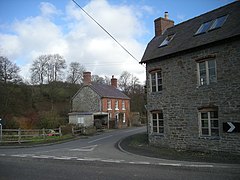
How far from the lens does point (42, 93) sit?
46375 mm

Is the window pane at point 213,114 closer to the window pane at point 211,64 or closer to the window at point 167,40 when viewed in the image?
the window pane at point 211,64

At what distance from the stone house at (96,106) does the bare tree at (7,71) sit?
10588 millimetres

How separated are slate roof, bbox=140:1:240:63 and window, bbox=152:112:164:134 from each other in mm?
4267

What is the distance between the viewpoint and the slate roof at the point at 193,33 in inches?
506

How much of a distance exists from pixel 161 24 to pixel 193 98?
8.67 m

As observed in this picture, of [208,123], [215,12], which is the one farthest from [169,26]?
[208,123]

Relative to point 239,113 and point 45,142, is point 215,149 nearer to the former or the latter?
point 239,113

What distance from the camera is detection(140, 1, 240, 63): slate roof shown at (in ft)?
42.1

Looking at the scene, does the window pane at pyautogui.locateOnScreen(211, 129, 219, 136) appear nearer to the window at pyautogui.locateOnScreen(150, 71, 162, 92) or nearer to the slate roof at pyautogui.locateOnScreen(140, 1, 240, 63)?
the window at pyautogui.locateOnScreen(150, 71, 162, 92)

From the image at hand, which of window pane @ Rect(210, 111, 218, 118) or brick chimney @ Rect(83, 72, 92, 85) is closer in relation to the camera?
window pane @ Rect(210, 111, 218, 118)

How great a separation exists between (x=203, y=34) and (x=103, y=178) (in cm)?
1133

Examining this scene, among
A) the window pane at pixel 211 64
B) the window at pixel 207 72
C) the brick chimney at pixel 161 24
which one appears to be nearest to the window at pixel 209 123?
the window at pixel 207 72

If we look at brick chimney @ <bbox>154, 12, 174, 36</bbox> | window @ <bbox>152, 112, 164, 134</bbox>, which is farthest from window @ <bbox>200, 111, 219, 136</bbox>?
brick chimney @ <bbox>154, 12, 174, 36</bbox>

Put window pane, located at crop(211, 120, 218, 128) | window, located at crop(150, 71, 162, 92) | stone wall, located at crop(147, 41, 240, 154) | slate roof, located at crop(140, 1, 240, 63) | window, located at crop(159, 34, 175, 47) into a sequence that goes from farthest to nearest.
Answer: window, located at crop(159, 34, 175, 47) → window, located at crop(150, 71, 162, 92) → window pane, located at crop(211, 120, 218, 128) → slate roof, located at crop(140, 1, 240, 63) → stone wall, located at crop(147, 41, 240, 154)
